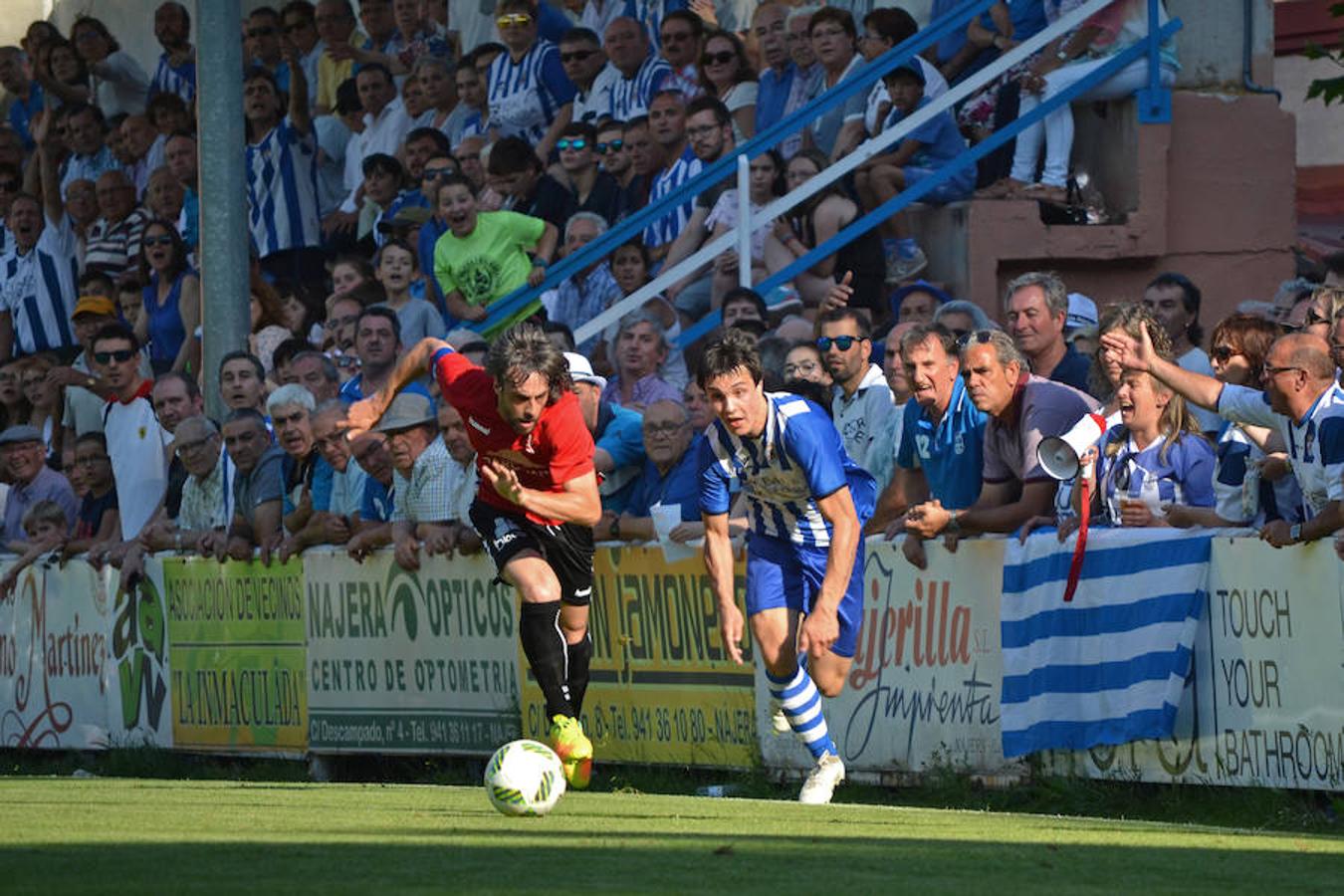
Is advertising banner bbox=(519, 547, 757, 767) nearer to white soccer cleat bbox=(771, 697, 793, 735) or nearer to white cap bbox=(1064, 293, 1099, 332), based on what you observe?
white soccer cleat bbox=(771, 697, 793, 735)

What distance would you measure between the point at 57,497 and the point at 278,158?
14.6 feet

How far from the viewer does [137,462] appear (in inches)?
682

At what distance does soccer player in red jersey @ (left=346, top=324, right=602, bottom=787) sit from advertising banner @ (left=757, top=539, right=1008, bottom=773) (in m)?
1.33

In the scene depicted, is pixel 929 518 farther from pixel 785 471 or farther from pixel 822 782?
pixel 822 782

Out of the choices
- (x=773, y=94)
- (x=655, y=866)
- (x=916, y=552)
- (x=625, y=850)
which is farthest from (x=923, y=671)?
(x=773, y=94)

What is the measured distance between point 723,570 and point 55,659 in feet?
26.3

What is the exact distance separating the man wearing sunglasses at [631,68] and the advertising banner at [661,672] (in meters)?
5.25

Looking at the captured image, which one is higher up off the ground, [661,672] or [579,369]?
[579,369]

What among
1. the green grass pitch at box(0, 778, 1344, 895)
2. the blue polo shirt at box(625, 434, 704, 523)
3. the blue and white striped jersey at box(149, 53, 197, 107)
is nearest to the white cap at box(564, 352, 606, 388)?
the blue polo shirt at box(625, 434, 704, 523)

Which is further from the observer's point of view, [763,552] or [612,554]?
[612,554]

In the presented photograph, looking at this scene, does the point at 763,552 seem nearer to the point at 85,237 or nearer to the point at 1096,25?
the point at 1096,25

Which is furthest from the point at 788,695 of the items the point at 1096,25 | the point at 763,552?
the point at 1096,25

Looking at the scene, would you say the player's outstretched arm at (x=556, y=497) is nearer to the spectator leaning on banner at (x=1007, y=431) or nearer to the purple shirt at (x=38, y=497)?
the spectator leaning on banner at (x=1007, y=431)

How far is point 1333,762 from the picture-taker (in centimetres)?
962
